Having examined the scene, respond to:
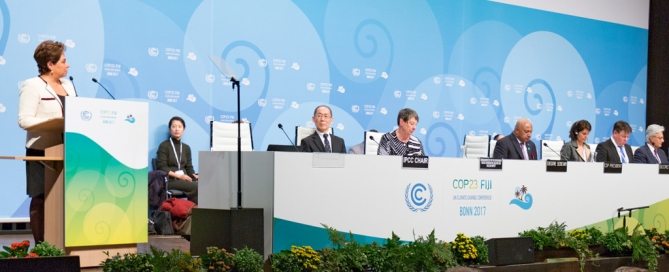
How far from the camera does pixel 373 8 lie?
29.8 feet

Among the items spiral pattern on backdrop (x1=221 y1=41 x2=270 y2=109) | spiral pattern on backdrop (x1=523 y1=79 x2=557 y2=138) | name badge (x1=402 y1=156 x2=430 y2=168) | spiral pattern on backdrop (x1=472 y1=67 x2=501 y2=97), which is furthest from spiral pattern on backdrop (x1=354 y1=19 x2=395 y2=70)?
name badge (x1=402 y1=156 x2=430 y2=168)

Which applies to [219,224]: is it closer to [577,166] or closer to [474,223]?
[474,223]

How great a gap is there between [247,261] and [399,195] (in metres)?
1.03

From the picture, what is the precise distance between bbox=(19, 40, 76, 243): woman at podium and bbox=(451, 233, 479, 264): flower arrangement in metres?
2.32

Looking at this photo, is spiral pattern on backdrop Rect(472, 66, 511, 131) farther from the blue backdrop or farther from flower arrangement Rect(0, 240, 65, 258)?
flower arrangement Rect(0, 240, 65, 258)

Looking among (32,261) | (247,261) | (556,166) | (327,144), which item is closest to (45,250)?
(32,261)

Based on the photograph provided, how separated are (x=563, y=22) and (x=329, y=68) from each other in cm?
388

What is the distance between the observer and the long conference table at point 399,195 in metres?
3.90

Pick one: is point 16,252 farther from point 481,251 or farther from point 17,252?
point 481,251

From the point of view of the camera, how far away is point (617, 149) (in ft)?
24.9

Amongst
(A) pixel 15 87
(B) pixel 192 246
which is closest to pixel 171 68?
(A) pixel 15 87

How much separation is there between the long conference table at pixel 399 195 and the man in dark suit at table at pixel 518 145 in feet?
4.32

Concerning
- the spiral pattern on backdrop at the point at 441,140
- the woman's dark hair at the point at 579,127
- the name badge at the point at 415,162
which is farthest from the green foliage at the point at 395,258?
the spiral pattern on backdrop at the point at 441,140

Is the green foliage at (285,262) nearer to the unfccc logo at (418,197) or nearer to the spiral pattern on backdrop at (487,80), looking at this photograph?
the unfccc logo at (418,197)
